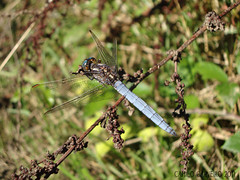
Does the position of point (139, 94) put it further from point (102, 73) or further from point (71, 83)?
point (71, 83)

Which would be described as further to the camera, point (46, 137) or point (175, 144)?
point (46, 137)

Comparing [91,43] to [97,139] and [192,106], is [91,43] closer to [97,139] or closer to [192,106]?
[97,139]

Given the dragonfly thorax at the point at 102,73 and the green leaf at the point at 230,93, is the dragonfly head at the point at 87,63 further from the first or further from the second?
the green leaf at the point at 230,93

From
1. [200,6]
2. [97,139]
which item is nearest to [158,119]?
[97,139]

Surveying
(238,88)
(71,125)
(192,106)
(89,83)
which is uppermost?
(71,125)

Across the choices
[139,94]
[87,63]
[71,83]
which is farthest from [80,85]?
[139,94]

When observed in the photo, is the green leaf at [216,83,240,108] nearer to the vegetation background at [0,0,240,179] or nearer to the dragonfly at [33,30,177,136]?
the vegetation background at [0,0,240,179]

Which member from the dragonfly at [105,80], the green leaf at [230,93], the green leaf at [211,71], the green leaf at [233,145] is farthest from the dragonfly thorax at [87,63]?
the green leaf at [233,145]

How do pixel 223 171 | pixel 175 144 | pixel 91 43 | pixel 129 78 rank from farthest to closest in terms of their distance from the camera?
pixel 91 43 → pixel 175 144 → pixel 223 171 → pixel 129 78
